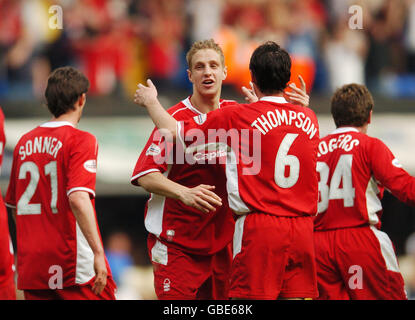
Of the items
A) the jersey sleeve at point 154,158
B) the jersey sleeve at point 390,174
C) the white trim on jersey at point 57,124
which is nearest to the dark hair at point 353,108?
the jersey sleeve at point 390,174

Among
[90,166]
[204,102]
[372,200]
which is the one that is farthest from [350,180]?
[90,166]

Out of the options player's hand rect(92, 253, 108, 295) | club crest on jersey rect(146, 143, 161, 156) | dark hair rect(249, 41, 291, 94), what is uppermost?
dark hair rect(249, 41, 291, 94)

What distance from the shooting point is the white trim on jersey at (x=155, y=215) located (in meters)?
6.32

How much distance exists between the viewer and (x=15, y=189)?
6312 mm

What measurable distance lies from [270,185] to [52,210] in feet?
5.80

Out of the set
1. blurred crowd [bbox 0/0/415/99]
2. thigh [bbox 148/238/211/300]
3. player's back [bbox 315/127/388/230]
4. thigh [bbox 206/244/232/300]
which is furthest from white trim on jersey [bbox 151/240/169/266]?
blurred crowd [bbox 0/0/415/99]

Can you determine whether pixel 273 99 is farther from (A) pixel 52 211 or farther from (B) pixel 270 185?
(A) pixel 52 211

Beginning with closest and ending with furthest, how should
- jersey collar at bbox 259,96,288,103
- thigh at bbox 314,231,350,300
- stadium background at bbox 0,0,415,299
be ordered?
1. jersey collar at bbox 259,96,288,103
2. thigh at bbox 314,231,350,300
3. stadium background at bbox 0,0,415,299

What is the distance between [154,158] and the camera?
241 inches

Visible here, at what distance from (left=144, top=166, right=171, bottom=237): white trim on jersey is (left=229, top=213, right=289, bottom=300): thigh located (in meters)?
1.06

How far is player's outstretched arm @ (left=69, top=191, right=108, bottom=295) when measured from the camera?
5.67 metres

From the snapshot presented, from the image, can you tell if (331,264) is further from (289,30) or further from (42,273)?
(289,30)

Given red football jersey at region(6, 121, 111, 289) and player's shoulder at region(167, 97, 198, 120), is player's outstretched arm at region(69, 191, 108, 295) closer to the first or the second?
red football jersey at region(6, 121, 111, 289)

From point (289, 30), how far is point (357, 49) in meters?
1.26
